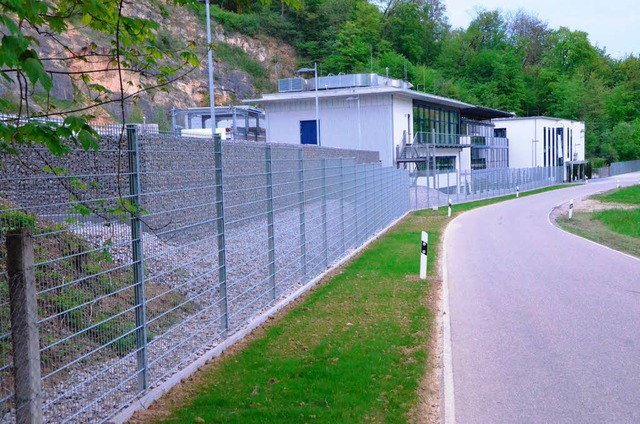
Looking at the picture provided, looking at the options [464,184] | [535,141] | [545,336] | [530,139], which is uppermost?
[530,139]

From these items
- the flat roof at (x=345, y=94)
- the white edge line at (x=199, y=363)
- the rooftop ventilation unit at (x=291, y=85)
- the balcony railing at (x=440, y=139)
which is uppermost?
the rooftop ventilation unit at (x=291, y=85)

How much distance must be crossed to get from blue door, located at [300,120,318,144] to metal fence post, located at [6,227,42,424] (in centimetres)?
4880

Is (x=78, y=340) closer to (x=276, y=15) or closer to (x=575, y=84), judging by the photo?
(x=276, y=15)

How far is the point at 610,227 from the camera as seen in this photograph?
1154 inches

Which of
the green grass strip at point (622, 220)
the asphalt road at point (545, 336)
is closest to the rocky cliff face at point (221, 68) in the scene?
the green grass strip at point (622, 220)

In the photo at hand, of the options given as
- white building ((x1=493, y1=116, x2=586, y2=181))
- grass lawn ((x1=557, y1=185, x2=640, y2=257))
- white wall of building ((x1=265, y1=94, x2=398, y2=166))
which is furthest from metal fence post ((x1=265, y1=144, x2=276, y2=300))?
white building ((x1=493, y1=116, x2=586, y2=181))

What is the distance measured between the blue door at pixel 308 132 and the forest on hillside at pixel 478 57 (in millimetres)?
31262

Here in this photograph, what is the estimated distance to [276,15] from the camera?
8669 centimetres

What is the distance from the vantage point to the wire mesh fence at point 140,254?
566cm

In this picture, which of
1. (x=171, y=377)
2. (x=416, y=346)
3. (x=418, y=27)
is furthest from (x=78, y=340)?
(x=418, y=27)

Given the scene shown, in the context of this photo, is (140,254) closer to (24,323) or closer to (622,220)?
(24,323)

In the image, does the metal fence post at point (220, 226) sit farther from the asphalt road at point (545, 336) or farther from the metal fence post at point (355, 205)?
the metal fence post at point (355, 205)

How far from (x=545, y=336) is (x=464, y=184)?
43.3m

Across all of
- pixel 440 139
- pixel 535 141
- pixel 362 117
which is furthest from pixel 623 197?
pixel 535 141
